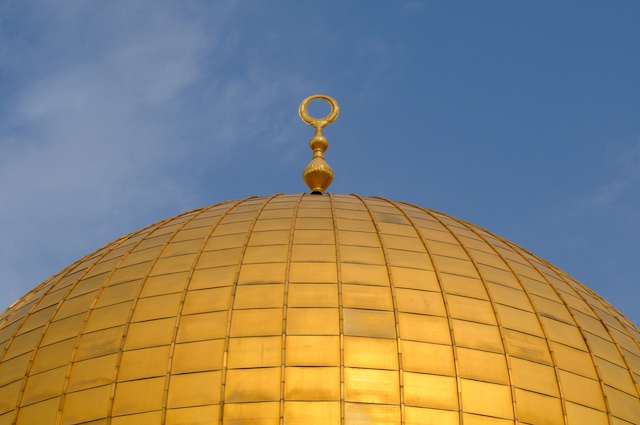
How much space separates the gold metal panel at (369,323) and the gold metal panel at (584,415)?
2754 mm

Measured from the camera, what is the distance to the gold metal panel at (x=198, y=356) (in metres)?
20.7

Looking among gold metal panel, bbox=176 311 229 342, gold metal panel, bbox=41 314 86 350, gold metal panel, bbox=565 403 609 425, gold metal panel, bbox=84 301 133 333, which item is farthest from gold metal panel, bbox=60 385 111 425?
gold metal panel, bbox=565 403 609 425

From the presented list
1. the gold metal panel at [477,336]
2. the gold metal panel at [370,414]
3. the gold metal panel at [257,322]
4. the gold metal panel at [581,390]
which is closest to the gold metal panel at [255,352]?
the gold metal panel at [257,322]

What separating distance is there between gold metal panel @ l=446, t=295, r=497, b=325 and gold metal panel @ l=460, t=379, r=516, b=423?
56.4 inches

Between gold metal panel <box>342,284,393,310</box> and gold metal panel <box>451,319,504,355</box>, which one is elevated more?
gold metal panel <box>342,284,393,310</box>

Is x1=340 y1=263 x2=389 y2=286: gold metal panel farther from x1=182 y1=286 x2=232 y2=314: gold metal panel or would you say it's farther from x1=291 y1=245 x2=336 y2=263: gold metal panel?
x1=182 y1=286 x2=232 y2=314: gold metal panel

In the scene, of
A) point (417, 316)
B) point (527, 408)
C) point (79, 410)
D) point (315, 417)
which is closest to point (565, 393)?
point (527, 408)

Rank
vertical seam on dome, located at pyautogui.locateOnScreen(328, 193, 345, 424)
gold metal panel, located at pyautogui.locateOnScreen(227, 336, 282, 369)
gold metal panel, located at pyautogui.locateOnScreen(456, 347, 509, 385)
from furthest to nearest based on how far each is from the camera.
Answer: gold metal panel, located at pyautogui.locateOnScreen(456, 347, 509, 385), gold metal panel, located at pyautogui.locateOnScreen(227, 336, 282, 369), vertical seam on dome, located at pyautogui.locateOnScreen(328, 193, 345, 424)

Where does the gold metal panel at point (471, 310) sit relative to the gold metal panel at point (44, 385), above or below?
above

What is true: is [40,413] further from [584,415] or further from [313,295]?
[584,415]

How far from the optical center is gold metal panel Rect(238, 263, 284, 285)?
22.3m

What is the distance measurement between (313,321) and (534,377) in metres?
3.30

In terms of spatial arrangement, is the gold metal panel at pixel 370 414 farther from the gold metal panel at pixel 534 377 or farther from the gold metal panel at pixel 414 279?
the gold metal panel at pixel 414 279

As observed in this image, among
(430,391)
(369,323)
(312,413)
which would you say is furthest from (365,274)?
(312,413)
